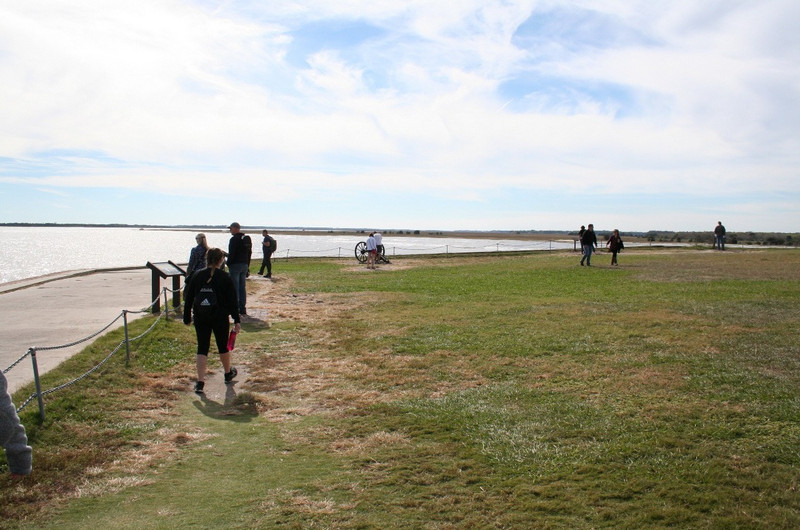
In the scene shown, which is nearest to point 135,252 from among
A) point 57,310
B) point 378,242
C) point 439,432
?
point 378,242

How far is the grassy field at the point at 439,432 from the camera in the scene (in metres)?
4.14

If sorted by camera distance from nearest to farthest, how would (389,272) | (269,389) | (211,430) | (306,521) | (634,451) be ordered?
(306,521) → (634,451) → (211,430) → (269,389) → (389,272)

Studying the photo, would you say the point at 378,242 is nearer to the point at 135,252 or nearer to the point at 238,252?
the point at 238,252

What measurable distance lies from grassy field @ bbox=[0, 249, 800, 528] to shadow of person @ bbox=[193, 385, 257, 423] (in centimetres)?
3

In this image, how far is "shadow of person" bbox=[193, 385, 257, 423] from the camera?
6320mm

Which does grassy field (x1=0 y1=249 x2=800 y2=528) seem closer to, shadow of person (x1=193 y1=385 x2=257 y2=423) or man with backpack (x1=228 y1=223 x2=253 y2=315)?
shadow of person (x1=193 y1=385 x2=257 y2=423)

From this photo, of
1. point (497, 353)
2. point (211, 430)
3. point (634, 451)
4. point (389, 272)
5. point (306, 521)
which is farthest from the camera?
point (389, 272)

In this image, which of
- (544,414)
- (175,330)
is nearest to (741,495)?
(544,414)

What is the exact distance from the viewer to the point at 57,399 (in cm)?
612

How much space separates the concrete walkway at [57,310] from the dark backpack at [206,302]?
201 cm

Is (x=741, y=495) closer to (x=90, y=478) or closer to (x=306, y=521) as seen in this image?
(x=306, y=521)

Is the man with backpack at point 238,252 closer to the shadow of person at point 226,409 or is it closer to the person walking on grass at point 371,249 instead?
the shadow of person at point 226,409

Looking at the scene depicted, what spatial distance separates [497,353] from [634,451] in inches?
152

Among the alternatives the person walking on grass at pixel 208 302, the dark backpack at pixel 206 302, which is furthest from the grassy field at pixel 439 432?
the dark backpack at pixel 206 302
